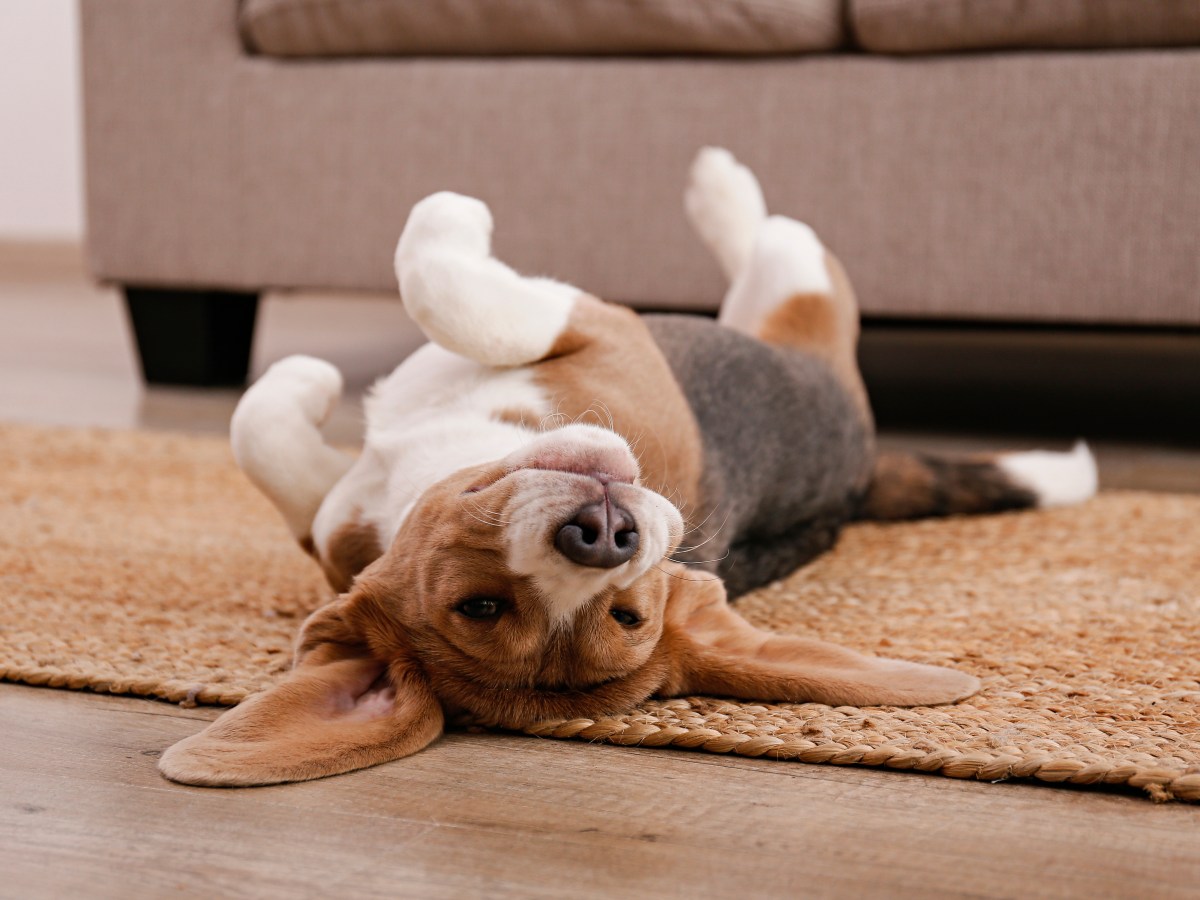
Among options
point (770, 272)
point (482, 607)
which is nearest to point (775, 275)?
point (770, 272)

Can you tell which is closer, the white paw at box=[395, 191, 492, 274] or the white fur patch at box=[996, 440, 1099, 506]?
the white paw at box=[395, 191, 492, 274]

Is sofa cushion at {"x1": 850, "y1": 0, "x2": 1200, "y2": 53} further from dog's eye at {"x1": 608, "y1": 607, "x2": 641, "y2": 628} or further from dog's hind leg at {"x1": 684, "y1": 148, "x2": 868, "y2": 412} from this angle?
dog's eye at {"x1": 608, "y1": 607, "x2": 641, "y2": 628}

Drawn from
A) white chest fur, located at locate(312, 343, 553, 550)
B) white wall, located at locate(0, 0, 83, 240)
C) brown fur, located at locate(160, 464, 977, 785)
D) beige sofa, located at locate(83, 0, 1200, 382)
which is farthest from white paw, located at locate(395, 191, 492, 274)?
white wall, located at locate(0, 0, 83, 240)

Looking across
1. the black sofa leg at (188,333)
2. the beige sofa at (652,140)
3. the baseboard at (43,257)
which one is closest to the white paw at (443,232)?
the beige sofa at (652,140)

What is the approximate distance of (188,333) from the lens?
393 cm

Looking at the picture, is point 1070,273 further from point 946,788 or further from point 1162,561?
point 946,788

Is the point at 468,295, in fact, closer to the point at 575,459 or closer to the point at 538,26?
the point at 575,459

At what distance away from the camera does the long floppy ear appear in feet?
5.07

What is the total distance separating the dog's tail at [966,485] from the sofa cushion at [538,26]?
113 centimetres

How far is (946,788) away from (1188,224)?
2.04m

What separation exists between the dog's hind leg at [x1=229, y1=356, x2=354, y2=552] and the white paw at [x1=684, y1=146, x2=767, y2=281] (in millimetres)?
1231

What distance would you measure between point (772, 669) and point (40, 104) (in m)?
6.79

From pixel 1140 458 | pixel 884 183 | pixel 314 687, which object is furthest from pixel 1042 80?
pixel 314 687

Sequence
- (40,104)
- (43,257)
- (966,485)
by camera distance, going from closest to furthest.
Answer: (966,485), (40,104), (43,257)
